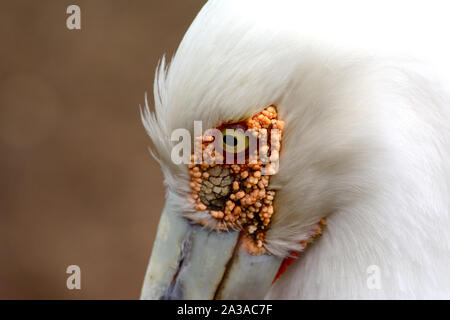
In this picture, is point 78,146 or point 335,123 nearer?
point 335,123

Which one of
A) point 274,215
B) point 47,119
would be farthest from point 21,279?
point 274,215

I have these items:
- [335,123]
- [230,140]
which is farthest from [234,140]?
[335,123]

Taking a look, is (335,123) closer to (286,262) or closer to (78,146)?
(286,262)

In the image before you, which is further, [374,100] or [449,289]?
[449,289]

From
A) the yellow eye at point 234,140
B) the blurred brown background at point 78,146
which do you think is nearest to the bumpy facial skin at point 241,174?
the yellow eye at point 234,140

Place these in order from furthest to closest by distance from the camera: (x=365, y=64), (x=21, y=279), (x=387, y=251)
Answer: (x=21, y=279) < (x=387, y=251) < (x=365, y=64)

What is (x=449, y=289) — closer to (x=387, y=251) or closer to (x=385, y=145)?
(x=387, y=251)
